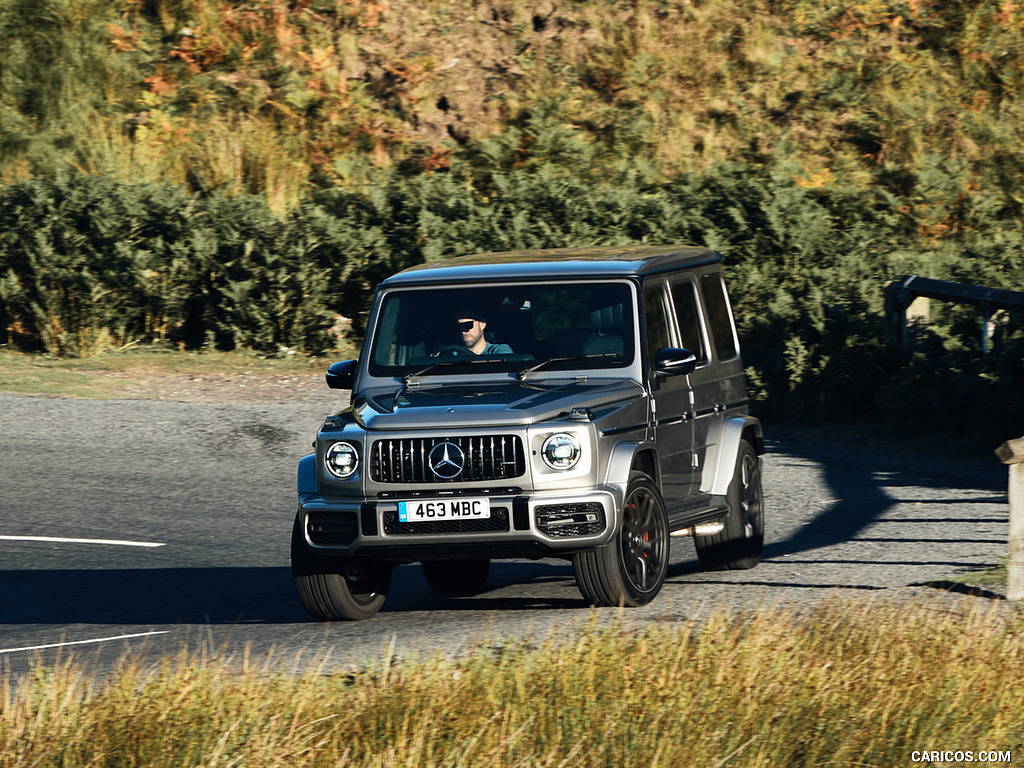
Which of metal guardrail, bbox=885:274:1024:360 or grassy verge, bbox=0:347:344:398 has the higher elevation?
metal guardrail, bbox=885:274:1024:360

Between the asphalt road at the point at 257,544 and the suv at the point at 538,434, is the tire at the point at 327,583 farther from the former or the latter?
the asphalt road at the point at 257,544

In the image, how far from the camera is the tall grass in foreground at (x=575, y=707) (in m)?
5.25

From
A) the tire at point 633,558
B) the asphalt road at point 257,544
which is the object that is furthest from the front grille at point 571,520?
the asphalt road at point 257,544

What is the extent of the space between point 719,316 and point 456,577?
Result: 2.61m

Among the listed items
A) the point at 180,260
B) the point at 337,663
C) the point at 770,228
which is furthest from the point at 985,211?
the point at 337,663

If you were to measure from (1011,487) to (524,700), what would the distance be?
11.7 feet

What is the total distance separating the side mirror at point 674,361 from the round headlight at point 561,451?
113 centimetres


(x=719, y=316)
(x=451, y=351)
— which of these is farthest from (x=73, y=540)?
(x=719, y=316)

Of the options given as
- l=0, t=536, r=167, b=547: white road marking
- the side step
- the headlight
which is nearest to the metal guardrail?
the side step

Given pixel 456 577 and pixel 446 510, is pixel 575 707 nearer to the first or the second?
pixel 446 510

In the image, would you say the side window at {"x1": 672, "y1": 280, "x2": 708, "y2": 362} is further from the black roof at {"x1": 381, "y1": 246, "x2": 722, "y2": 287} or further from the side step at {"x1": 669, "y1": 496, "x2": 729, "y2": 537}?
the side step at {"x1": 669, "y1": 496, "x2": 729, "y2": 537}

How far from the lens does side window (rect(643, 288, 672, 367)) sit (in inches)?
357

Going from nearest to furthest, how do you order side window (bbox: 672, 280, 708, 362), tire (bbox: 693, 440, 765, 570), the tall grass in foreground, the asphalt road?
1. the tall grass in foreground
2. the asphalt road
3. side window (bbox: 672, 280, 708, 362)
4. tire (bbox: 693, 440, 765, 570)

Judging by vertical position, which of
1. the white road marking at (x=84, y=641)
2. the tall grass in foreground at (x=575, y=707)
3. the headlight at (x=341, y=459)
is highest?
the headlight at (x=341, y=459)
